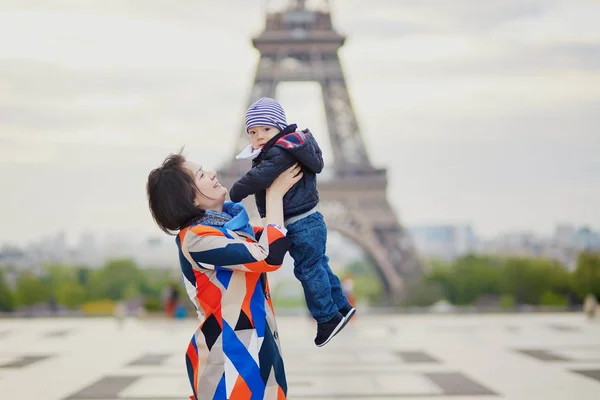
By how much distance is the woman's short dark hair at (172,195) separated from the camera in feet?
9.39

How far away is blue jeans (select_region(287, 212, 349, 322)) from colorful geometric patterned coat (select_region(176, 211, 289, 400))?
0.27 feet

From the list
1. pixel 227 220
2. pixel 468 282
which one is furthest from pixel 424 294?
pixel 227 220

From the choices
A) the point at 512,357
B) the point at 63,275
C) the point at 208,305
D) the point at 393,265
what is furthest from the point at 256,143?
the point at 63,275

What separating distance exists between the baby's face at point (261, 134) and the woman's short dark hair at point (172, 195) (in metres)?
0.24

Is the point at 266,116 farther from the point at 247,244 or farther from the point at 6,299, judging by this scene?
the point at 6,299

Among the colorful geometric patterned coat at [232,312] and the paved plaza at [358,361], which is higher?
the colorful geometric patterned coat at [232,312]

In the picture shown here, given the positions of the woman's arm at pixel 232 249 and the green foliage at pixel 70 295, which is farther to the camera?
the green foliage at pixel 70 295

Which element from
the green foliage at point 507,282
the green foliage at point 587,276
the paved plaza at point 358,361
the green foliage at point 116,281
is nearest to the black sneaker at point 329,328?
the paved plaza at point 358,361

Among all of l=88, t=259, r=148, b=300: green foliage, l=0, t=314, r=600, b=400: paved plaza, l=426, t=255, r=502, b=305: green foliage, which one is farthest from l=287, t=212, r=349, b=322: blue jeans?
l=88, t=259, r=148, b=300: green foliage

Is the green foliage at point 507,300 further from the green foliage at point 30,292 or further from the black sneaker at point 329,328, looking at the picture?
the black sneaker at point 329,328

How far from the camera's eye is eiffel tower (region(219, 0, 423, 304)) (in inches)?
981

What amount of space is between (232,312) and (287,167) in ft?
1.58

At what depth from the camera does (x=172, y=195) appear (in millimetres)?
2865

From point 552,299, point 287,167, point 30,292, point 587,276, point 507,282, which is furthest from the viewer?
point 507,282
